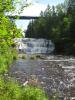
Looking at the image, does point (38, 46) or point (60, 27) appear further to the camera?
point (38, 46)

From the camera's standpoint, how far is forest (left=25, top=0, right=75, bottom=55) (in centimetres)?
6531

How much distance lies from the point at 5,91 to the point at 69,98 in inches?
272

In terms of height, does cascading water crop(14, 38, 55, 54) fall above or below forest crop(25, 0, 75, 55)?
below

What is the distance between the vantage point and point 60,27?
230ft

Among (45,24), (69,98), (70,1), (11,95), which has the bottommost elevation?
(45,24)

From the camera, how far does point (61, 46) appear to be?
6756 centimetres

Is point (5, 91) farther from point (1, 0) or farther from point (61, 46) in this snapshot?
point (61, 46)

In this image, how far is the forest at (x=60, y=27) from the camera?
6531cm

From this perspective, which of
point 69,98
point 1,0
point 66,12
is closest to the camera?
point 1,0

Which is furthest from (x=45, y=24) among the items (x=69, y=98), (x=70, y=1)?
(x=69, y=98)

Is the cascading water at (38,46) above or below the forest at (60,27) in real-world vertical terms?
below

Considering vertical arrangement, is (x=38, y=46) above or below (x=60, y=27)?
below

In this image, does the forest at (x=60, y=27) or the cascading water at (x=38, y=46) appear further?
the cascading water at (x=38, y=46)

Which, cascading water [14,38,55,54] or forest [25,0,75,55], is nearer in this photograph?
forest [25,0,75,55]
